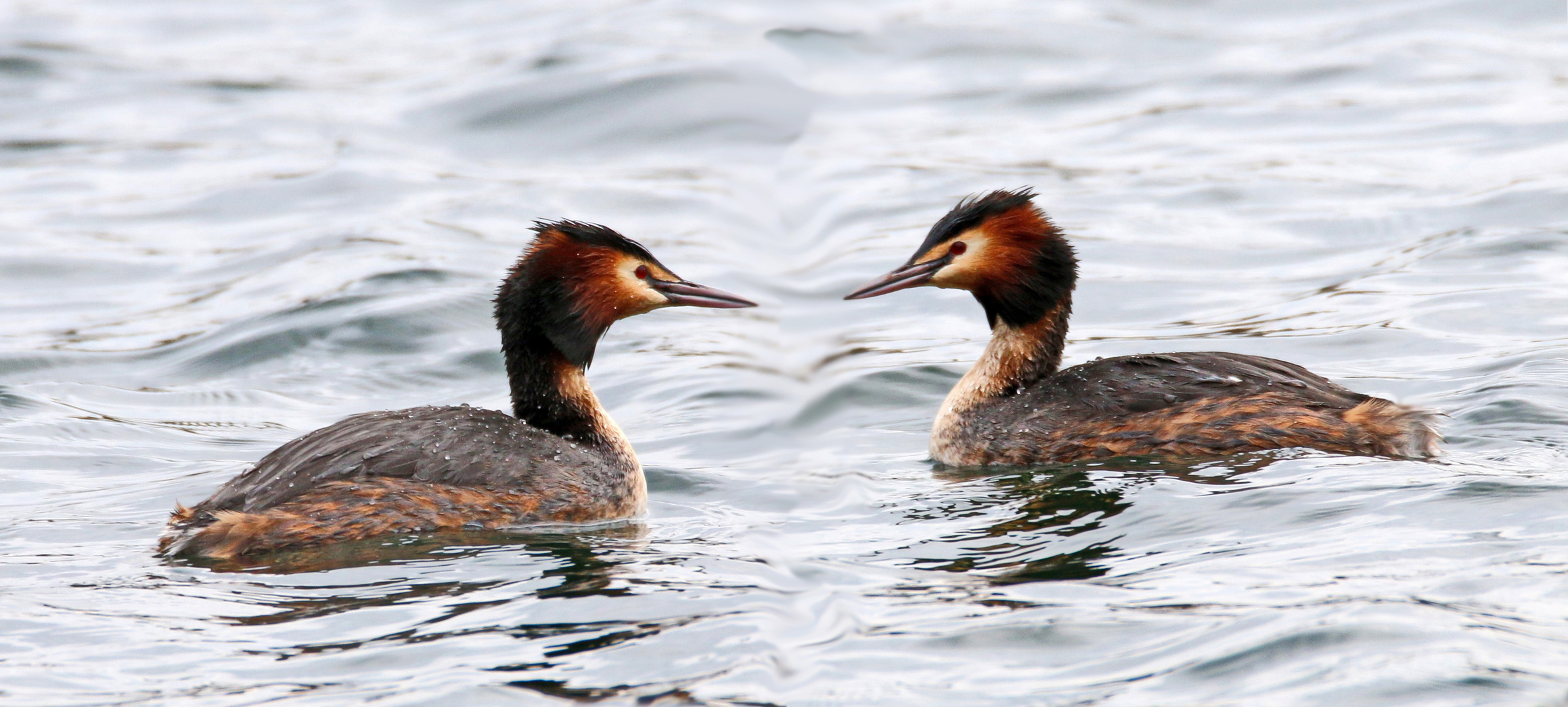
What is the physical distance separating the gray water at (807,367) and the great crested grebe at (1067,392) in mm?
211

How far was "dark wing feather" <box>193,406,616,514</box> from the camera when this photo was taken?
262 inches

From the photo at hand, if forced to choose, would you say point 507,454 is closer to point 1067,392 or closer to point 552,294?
point 552,294

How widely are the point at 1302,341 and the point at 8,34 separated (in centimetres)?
1655

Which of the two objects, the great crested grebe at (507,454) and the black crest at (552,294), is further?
the black crest at (552,294)

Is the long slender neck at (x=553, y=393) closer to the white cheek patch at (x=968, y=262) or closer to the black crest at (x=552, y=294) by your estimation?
the black crest at (x=552, y=294)

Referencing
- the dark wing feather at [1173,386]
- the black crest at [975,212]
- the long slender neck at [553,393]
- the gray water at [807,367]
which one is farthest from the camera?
the black crest at [975,212]

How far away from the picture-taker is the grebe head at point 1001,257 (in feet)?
27.1

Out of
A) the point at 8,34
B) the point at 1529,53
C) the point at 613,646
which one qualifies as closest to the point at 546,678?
the point at 613,646

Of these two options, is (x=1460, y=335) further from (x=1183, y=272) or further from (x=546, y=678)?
(x=546, y=678)

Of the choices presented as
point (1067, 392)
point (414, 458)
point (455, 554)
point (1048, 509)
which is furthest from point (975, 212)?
point (455, 554)

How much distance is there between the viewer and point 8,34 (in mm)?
20578

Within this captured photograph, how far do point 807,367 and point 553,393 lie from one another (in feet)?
8.65

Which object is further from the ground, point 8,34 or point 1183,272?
point 8,34

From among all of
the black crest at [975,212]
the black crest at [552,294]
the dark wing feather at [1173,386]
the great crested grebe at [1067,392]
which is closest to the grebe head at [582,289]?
the black crest at [552,294]
